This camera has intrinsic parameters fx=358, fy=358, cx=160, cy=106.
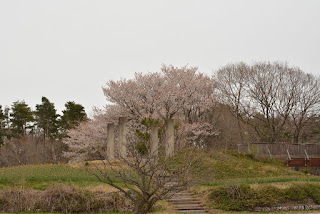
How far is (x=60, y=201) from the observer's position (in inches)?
512

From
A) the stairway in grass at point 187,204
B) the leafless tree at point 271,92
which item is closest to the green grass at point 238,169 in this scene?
the stairway in grass at point 187,204

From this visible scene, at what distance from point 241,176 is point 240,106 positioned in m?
19.0

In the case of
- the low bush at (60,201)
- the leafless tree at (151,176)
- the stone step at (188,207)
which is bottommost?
the stone step at (188,207)

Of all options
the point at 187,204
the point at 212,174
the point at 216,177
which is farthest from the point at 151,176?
the point at 216,177

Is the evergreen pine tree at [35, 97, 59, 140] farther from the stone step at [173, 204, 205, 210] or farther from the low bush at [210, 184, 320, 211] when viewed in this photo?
the low bush at [210, 184, 320, 211]

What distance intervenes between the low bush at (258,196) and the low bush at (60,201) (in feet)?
12.7

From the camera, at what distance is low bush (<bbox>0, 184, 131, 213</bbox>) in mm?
12875

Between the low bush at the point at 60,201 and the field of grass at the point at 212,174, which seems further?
the field of grass at the point at 212,174

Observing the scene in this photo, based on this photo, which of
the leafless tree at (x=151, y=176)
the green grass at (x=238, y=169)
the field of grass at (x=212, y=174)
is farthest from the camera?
the green grass at (x=238, y=169)

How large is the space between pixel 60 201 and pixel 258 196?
762cm

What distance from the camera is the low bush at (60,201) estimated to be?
507 inches

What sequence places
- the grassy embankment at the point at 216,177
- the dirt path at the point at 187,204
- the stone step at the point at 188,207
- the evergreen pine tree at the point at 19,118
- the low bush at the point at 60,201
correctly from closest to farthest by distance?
the low bush at the point at 60,201
the dirt path at the point at 187,204
the stone step at the point at 188,207
the grassy embankment at the point at 216,177
the evergreen pine tree at the point at 19,118

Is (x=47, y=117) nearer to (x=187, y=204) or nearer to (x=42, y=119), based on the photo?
(x=42, y=119)

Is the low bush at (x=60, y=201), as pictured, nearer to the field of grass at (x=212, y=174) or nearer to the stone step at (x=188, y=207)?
the field of grass at (x=212, y=174)
